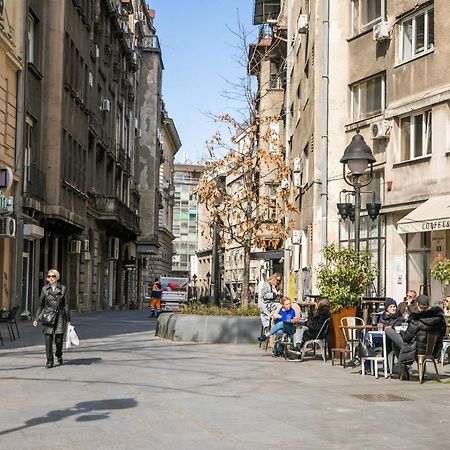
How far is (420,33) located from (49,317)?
14.7 m

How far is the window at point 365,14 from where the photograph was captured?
92.1ft

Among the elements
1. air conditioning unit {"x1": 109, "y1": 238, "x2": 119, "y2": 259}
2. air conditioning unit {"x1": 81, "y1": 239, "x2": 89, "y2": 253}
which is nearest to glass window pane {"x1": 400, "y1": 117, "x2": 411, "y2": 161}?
air conditioning unit {"x1": 81, "y1": 239, "x2": 89, "y2": 253}

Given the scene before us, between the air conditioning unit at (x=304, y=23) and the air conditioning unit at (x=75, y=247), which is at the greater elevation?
the air conditioning unit at (x=304, y=23)

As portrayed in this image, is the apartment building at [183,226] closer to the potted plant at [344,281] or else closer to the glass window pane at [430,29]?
the glass window pane at [430,29]

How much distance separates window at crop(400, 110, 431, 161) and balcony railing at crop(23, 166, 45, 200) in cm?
1306

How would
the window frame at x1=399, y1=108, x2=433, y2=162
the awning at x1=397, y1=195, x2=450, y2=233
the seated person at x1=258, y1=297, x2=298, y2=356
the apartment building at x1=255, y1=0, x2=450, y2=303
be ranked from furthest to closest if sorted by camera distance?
the window frame at x1=399, y1=108, x2=433, y2=162
the apartment building at x1=255, y1=0, x2=450, y2=303
the awning at x1=397, y1=195, x2=450, y2=233
the seated person at x1=258, y1=297, x2=298, y2=356

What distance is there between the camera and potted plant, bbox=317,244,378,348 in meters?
17.4

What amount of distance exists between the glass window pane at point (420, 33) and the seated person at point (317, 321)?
1040 cm

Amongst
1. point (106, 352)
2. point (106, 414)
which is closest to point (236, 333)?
point (106, 352)

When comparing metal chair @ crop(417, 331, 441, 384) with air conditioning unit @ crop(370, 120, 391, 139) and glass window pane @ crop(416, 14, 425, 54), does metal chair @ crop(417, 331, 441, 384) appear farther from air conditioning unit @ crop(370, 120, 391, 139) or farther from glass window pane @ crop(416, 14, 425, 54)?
glass window pane @ crop(416, 14, 425, 54)

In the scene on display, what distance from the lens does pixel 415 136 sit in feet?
83.3

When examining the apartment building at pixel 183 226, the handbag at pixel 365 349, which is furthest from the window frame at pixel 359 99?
the apartment building at pixel 183 226

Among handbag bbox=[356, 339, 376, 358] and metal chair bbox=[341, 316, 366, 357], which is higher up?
metal chair bbox=[341, 316, 366, 357]

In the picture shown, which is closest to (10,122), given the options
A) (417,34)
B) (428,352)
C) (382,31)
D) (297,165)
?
(297,165)
